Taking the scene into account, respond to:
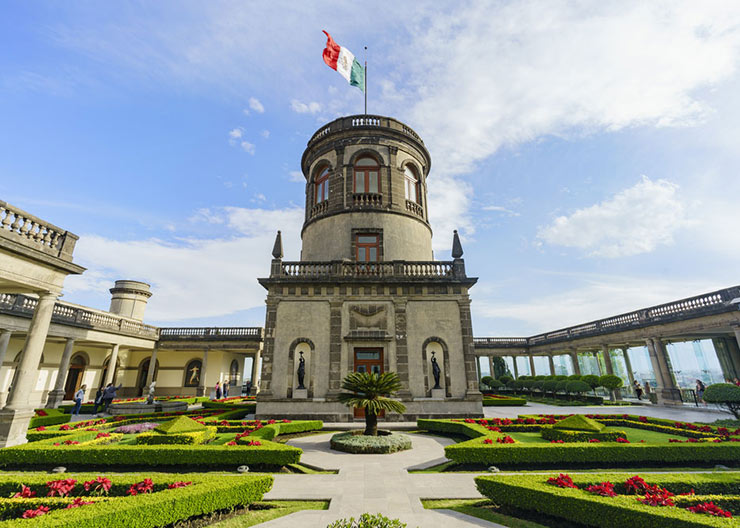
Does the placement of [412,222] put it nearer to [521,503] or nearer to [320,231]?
[320,231]

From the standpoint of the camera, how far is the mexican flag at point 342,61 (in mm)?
22766

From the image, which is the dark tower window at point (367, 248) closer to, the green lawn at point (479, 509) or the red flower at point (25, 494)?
the green lawn at point (479, 509)

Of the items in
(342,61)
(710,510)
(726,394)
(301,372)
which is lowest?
(710,510)

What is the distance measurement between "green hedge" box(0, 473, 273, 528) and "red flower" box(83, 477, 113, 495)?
19 cm

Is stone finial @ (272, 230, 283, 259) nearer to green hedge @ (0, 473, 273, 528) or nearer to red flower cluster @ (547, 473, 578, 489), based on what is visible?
green hedge @ (0, 473, 273, 528)

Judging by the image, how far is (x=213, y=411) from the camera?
20.0 m

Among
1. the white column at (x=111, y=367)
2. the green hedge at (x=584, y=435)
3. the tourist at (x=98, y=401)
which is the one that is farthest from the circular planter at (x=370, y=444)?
the white column at (x=111, y=367)

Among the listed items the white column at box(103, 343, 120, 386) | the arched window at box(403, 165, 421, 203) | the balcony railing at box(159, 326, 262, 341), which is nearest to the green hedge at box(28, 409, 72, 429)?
the white column at box(103, 343, 120, 386)

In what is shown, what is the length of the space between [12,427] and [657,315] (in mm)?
37705

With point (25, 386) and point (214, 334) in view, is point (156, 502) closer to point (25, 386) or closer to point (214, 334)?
point (25, 386)

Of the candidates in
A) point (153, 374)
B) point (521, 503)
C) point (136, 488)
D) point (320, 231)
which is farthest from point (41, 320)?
point (153, 374)

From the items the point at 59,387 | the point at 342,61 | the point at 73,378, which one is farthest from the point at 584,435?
the point at 73,378

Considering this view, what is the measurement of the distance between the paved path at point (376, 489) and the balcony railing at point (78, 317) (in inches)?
902

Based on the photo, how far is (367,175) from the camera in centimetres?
2355
